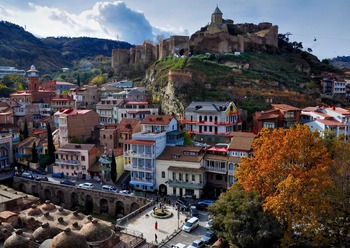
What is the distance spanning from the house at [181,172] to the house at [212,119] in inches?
433

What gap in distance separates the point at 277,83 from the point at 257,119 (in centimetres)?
2620

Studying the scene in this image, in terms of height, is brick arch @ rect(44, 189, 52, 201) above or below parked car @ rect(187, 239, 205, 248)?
below

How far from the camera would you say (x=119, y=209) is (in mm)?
43062

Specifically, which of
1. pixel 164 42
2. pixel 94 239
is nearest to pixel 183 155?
pixel 94 239

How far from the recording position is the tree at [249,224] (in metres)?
26.6

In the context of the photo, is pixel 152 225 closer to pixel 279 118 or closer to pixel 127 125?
pixel 127 125

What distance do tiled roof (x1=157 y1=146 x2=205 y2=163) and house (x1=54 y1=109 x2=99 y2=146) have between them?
2137cm

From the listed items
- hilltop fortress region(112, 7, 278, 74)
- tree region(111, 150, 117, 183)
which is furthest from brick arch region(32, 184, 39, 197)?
hilltop fortress region(112, 7, 278, 74)

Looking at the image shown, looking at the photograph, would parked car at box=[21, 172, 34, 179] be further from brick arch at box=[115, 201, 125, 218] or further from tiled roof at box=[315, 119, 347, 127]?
tiled roof at box=[315, 119, 347, 127]

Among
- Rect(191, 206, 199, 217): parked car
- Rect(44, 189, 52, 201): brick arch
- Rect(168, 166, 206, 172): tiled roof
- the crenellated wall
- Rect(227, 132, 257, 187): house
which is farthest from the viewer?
Rect(44, 189, 52, 201): brick arch

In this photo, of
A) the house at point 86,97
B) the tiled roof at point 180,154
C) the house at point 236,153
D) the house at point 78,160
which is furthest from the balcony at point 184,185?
the house at point 86,97

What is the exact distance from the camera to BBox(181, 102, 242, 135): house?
5447 cm

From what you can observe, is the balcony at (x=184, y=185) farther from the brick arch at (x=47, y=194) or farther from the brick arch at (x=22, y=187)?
the brick arch at (x=22, y=187)

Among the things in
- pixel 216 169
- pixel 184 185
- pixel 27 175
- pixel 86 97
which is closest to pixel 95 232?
pixel 184 185
